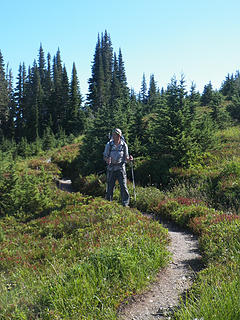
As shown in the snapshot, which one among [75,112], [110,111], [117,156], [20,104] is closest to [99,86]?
[75,112]

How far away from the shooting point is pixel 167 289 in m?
4.53

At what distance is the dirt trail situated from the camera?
3.88 metres

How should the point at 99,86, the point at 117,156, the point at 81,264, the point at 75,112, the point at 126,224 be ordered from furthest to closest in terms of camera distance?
the point at 99,86, the point at 75,112, the point at 117,156, the point at 126,224, the point at 81,264

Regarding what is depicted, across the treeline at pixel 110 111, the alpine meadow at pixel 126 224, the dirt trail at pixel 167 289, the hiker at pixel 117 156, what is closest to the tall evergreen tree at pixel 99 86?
the treeline at pixel 110 111

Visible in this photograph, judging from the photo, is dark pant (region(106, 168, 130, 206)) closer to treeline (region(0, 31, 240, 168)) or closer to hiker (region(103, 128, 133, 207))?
hiker (region(103, 128, 133, 207))

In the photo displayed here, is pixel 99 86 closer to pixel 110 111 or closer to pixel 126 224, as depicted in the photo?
pixel 110 111

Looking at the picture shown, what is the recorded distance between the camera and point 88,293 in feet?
12.6

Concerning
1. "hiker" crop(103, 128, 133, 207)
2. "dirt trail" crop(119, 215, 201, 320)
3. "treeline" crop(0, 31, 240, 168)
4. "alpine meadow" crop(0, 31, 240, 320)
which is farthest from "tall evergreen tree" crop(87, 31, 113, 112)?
"dirt trail" crop(119, 215, 201, 320)

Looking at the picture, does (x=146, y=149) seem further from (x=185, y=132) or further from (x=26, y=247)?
(x=26, y=247)

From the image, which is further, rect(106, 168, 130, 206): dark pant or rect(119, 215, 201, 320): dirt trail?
rect(106, 168, 130, 206): dark pant

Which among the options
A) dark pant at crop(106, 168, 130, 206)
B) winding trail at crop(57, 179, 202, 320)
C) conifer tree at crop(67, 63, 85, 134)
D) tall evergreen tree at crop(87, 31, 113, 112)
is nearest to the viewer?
winding trail at crop(57, 179, 202, 320)

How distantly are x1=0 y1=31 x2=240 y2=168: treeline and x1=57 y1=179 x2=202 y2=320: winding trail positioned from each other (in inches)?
315

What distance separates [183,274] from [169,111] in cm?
1043

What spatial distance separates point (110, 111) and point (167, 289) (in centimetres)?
1575
